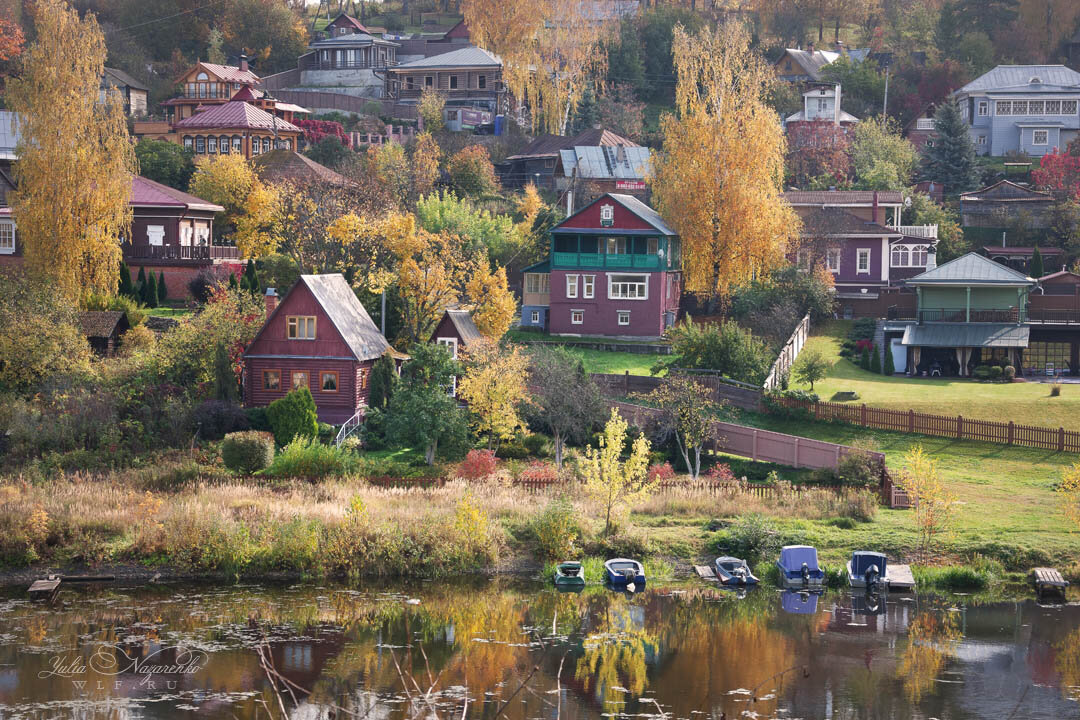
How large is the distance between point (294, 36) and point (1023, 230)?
7272 centimetres

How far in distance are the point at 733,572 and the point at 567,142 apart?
216 ft

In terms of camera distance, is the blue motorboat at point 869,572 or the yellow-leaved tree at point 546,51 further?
the yellow-leaved tree at point 546,51

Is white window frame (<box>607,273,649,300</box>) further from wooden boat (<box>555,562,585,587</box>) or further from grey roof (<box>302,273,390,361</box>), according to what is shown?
wooden boat (<box>555,562,585,587</box>)

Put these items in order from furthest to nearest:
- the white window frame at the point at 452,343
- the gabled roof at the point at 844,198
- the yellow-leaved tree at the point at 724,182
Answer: the gabled roof at the point at 844,198, the yellow-leaved tree at the point at 724,182, the white window frame at the point at 452,343

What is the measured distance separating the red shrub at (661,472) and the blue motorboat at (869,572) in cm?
938

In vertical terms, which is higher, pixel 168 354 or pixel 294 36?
pixel 294 36

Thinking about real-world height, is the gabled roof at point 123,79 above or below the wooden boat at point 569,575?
above

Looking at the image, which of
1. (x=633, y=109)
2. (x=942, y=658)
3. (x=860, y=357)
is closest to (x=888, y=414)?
(x=860, y=357)

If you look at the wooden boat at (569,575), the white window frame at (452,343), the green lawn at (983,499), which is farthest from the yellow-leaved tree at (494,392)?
the wooden boat at (569,575)

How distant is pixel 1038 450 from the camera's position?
4856 cm

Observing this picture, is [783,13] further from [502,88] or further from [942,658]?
[942,658]

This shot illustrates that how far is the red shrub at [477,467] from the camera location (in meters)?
45.6

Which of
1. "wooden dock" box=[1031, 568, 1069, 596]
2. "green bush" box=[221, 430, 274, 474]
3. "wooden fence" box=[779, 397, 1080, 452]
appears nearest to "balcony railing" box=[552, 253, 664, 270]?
"wooden fence" box=[779, 397, 1080, 452]

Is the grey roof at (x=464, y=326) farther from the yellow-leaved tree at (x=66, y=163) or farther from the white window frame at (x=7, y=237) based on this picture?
the white window frame at (x=7, y=237)
